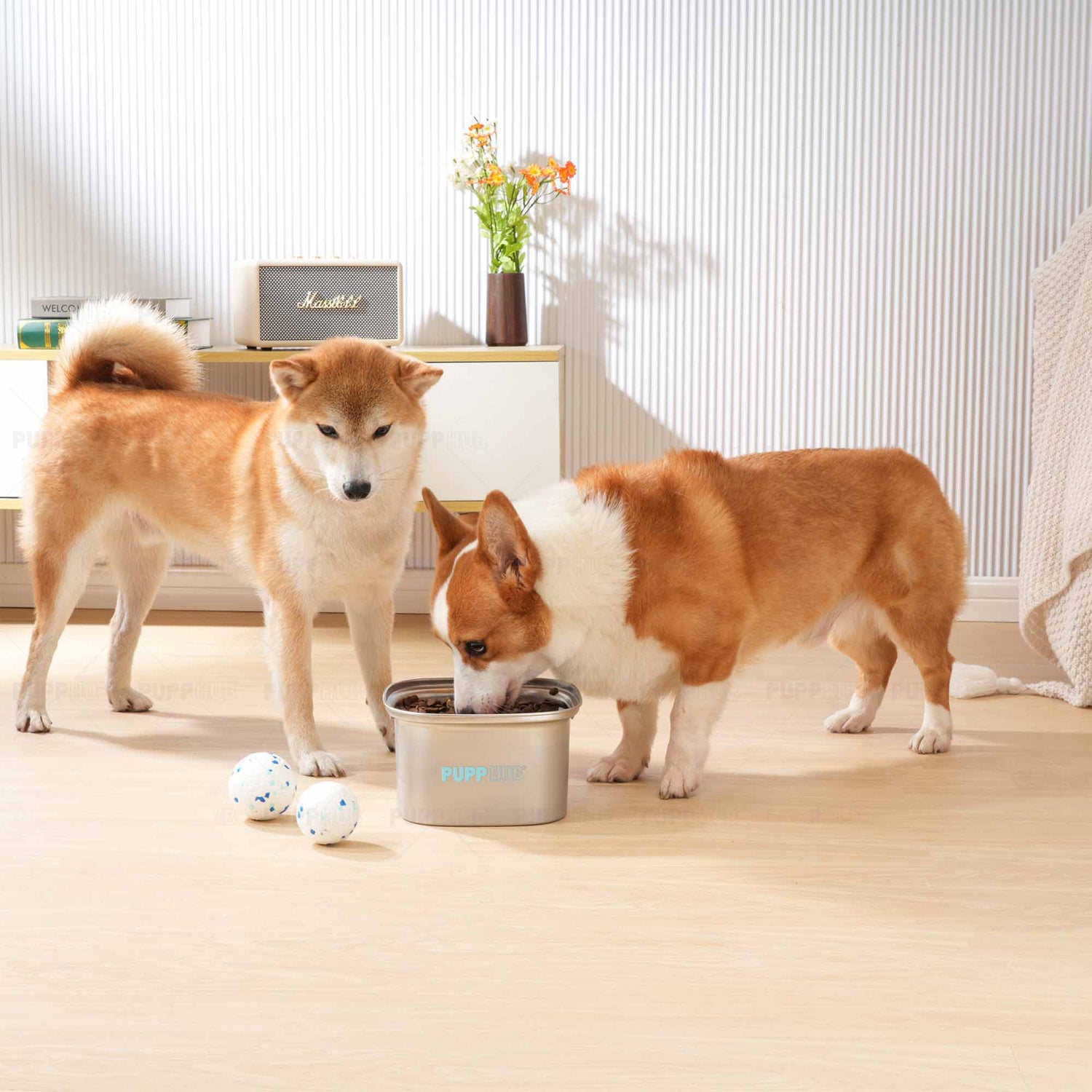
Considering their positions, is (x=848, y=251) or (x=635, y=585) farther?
(x=848, y=251)

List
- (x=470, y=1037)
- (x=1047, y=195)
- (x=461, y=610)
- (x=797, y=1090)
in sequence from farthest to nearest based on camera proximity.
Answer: (x=1047, y=195) < (x=461, y=610) < (x=470, y=1037) < (x=797, y=1090)

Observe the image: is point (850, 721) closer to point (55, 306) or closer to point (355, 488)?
point (355, 488)

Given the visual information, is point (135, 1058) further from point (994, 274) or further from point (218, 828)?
point (994, 274)

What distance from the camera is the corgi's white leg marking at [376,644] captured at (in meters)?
2.61

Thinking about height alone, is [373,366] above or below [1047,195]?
below

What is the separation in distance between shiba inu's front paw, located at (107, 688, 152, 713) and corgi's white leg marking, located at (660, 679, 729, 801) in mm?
1319

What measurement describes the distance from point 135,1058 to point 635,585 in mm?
1117

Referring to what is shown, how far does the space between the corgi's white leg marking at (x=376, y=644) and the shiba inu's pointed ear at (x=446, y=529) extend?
393mm

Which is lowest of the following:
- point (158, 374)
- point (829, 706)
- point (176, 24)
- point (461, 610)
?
point (829, 706)

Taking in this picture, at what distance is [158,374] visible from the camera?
9.65ft

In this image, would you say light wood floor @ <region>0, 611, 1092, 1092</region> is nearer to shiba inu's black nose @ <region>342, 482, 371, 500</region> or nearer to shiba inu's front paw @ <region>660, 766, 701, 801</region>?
shiba inu's front paw @ <region>660, 766, 701, 801</region>

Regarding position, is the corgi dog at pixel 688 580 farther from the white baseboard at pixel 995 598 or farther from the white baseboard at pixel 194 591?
the white baseboard at pixel 194 591

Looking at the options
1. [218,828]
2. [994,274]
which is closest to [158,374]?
[218,828]

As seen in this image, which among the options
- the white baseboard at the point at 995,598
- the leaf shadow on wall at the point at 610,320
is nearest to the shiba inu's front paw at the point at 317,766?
the leaf shadow on wall at the point at 610,320
